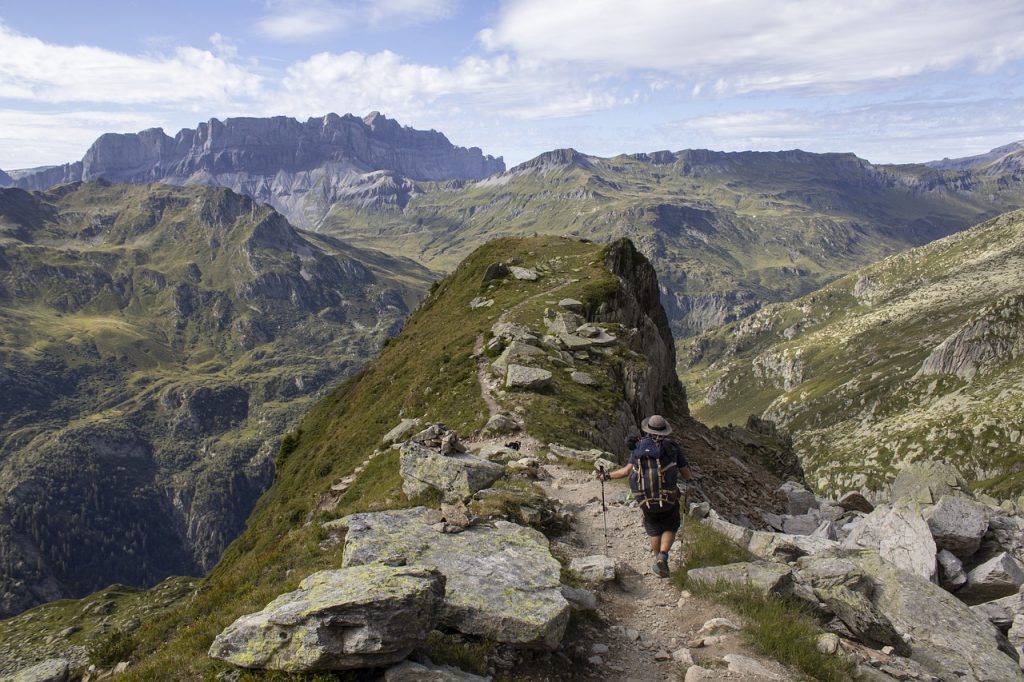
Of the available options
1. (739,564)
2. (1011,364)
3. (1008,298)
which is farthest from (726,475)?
(1008,298)

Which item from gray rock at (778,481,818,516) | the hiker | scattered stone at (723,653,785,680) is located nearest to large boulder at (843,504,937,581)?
the hiker

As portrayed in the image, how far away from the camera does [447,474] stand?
22.0m

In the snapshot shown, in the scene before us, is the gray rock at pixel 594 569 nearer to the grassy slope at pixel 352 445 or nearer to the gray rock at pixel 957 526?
the grassy slope at pixel 352 445

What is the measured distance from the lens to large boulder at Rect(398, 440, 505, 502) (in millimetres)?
21453

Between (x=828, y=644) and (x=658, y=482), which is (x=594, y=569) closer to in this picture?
(x=658, y=482)

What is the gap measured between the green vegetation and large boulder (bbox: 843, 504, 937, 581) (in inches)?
266

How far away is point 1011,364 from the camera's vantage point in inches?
6417

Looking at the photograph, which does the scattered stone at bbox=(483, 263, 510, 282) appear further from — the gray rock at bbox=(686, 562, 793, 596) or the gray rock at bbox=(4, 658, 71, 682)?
the gray rock at bbox=(686, 562, 793, 596)

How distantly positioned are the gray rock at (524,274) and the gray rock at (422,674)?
60.4m

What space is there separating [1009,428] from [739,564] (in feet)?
516

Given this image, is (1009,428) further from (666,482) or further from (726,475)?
(666,482)

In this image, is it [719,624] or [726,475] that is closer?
[719,624]

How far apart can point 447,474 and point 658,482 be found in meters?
9.12

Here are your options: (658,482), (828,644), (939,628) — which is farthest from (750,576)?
(939,628)
